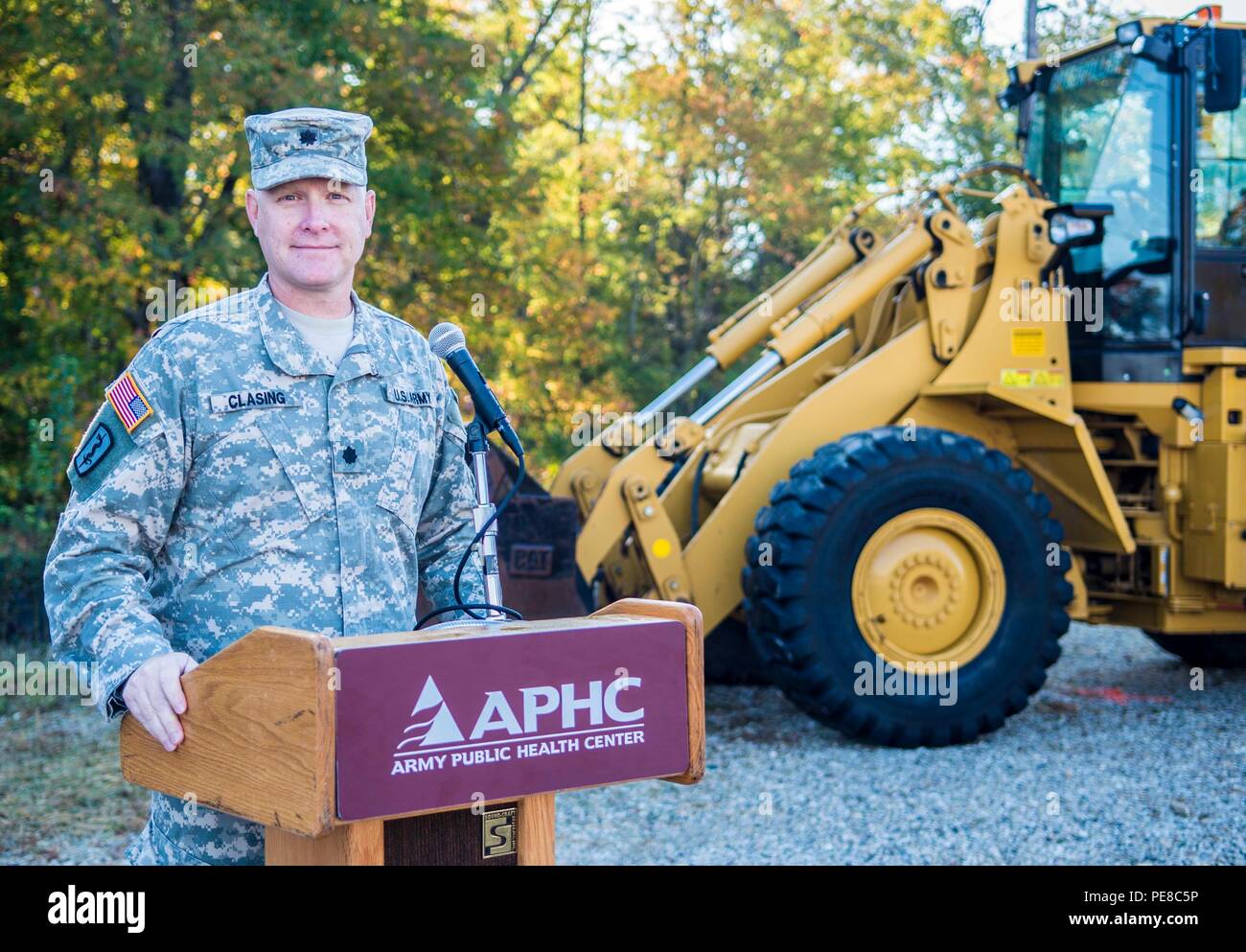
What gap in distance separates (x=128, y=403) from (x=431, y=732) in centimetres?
88

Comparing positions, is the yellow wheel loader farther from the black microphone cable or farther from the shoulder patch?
the shoulder patch

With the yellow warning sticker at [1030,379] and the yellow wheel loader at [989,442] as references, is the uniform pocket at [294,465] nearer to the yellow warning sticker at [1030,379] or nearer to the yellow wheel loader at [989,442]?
the yellow wheel loader at [989,442]

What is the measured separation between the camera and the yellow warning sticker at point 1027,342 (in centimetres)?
688

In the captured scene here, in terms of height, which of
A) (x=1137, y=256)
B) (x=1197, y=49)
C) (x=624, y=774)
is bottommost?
(x=624, y=774)

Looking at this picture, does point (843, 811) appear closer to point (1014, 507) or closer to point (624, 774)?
point (1014, 507)

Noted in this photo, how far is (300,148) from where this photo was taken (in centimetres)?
236

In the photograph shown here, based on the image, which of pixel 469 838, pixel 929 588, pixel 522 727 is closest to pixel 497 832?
pixel 469 838

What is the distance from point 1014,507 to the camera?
6.54 meters

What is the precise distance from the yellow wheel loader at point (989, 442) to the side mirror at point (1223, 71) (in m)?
0.01

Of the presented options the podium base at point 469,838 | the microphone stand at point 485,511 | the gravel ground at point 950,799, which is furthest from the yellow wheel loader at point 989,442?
the podium base at point 469,838

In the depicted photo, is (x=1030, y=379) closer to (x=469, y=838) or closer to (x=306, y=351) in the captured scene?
(x=306, y=351)

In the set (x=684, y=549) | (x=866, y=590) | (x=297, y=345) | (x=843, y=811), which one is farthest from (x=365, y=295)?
(x=297, y=345)

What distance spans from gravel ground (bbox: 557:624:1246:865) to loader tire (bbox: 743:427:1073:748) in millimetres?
255
